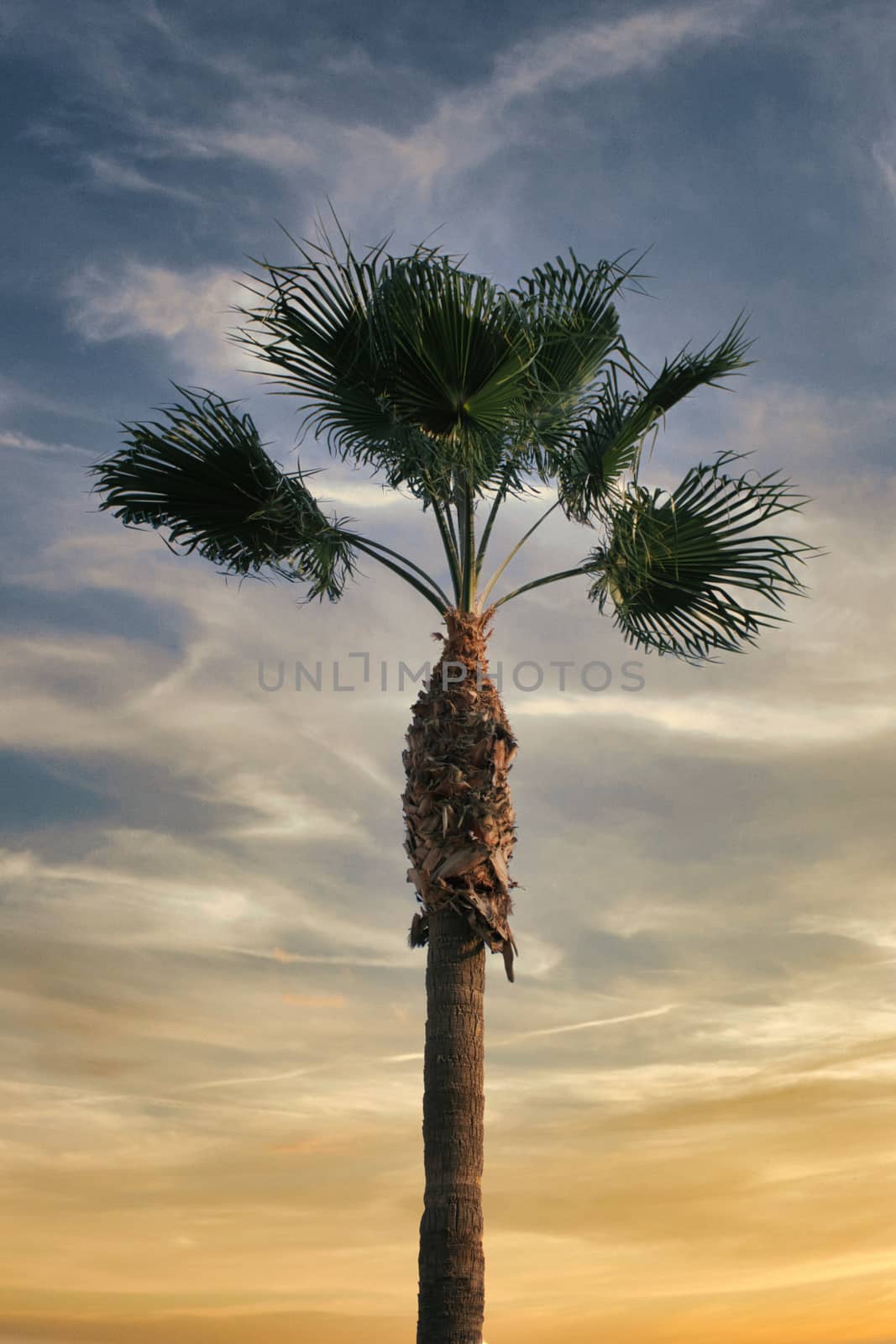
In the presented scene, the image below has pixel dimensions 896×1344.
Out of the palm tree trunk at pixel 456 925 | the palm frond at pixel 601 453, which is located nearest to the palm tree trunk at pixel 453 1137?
the palm tree trunk at pixel 456 925

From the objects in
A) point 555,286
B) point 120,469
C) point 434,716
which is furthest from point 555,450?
point 120,469

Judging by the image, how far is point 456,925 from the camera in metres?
9.61

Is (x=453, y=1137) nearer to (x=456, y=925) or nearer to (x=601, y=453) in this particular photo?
(x=456, y=925)

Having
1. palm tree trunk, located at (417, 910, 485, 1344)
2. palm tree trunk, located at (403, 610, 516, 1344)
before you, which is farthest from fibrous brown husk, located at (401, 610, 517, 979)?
palm tree trunk, located at (417, 910, 485, 1344)

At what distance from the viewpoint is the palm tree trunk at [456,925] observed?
8.93 metres

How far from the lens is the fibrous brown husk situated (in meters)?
9.61

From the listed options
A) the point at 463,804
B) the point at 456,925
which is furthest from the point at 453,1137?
the point at 463,804

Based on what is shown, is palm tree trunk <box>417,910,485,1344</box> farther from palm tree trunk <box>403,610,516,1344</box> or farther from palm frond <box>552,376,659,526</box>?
palm frond <box>552,376,659,526</box>

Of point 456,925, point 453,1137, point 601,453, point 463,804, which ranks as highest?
point 601,453

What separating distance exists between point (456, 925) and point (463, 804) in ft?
3.08

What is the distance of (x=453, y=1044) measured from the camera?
9.38 m

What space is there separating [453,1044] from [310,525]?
15.9ft

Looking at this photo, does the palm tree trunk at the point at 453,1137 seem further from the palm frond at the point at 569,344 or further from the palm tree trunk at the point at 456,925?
the palm frond at the point at 569,344

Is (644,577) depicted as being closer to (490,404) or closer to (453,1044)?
(490,404)
